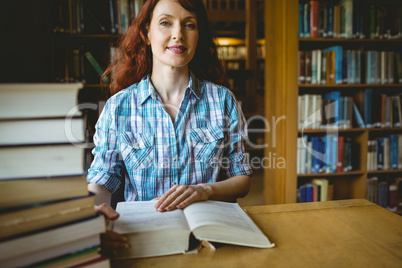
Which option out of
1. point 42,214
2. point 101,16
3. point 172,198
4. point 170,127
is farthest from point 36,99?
point 101,16

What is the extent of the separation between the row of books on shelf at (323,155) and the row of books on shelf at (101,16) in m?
1.71

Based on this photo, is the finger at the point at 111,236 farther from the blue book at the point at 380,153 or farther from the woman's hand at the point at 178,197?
the blue book at the point at 380,153

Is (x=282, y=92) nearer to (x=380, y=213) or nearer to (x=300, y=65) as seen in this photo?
(x=300, y=65)

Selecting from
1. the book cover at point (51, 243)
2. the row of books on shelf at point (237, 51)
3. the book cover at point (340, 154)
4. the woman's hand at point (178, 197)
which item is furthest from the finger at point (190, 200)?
the row of books on shelf at point (237, 51)

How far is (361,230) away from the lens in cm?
72

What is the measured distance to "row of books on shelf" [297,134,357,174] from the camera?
236 centimetres

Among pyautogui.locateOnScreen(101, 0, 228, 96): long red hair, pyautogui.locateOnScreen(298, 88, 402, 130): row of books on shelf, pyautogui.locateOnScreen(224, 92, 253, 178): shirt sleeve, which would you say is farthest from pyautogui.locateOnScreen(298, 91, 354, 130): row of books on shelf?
pyautogui.locateOnScreen(224, 92, 253, 178): shirt sleeve

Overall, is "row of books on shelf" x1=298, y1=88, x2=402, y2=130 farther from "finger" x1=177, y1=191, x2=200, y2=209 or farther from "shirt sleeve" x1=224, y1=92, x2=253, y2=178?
"finger" x1=177, y1=191, x2=200, y2=209

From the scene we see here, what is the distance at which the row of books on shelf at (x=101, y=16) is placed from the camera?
7.36 feet

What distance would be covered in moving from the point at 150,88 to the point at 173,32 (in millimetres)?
238

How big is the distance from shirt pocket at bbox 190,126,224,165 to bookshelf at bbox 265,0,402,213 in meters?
1.30

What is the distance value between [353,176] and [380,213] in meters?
1.88

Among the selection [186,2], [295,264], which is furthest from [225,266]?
[186,2]

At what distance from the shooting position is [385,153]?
7.88 feet
